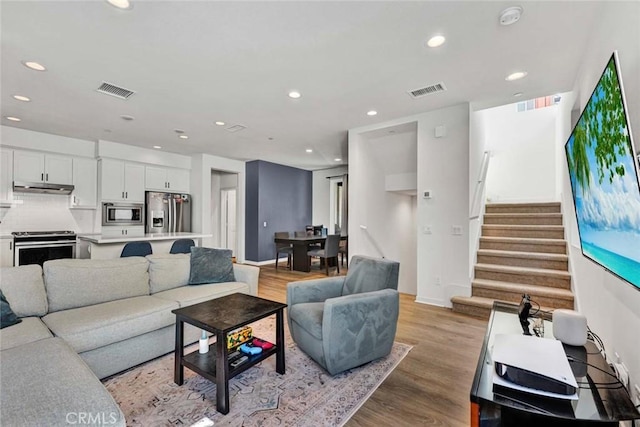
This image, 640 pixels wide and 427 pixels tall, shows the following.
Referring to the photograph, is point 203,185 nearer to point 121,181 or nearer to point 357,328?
point 121,181

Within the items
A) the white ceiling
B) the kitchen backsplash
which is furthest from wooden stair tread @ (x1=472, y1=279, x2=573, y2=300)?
the kitchen backsplash

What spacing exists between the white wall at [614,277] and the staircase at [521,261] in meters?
1.03

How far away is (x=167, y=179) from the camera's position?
6.40 metres

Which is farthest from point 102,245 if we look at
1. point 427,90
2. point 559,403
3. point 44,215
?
point 559,403

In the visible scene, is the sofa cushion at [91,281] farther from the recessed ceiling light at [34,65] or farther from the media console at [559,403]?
the media console at [559,403]

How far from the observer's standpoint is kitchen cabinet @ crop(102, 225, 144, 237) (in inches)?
218

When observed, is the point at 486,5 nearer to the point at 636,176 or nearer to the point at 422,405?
the point at 636,176

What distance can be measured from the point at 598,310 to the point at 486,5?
2.28 meters

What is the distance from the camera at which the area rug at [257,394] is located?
1740 millimetres

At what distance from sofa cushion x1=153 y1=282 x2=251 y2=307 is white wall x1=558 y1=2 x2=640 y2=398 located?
9.60 feet

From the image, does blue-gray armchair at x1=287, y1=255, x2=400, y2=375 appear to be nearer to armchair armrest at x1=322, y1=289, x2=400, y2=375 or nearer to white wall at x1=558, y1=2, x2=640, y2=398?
armchair armrest at x1=322, y1=289, x2=400, y2=375

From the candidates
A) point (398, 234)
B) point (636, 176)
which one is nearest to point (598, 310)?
point (636, 176)

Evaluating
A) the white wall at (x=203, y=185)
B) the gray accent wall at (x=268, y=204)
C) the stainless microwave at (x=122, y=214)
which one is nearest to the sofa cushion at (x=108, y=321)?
the stainless microwave at (x=122, y=214)

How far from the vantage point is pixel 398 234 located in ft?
18.0
